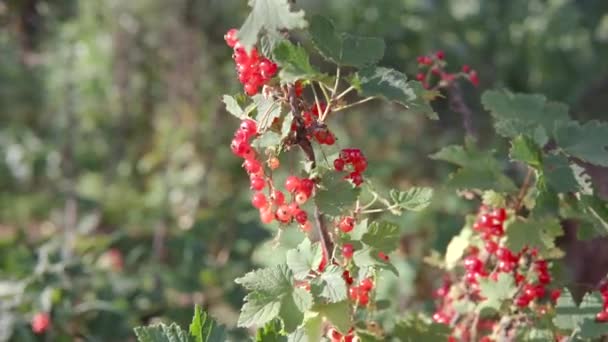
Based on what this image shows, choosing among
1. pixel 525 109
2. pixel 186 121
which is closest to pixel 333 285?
pixel 525 109

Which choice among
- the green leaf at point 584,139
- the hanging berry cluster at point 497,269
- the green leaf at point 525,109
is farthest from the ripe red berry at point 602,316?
the green leaf at point 525,109

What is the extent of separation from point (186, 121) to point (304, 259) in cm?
288

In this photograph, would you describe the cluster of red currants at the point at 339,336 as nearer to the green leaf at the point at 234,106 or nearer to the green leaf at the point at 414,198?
the green leaf at the point at 414,198

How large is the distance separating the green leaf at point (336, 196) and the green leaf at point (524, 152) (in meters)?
0.24

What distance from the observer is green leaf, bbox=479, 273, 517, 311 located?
122cm

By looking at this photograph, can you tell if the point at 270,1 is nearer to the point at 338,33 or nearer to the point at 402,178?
the point at 338,33

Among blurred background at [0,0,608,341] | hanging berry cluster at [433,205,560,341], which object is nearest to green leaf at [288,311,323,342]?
hanging berry cluster at [433,205,560,341]

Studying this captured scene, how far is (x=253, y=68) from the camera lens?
3.13ft

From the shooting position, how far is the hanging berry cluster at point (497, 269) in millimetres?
1211

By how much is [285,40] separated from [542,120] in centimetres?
63

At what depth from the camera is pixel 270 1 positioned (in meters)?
0.85

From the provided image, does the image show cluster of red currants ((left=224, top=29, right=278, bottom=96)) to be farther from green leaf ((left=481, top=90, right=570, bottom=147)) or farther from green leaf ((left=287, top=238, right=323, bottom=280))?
green leaf ((left=481, top=90, right=570, bottom=147))

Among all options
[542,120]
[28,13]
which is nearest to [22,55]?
[28,13]

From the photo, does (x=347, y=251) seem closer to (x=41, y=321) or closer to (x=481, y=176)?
(x=481, y=176)
